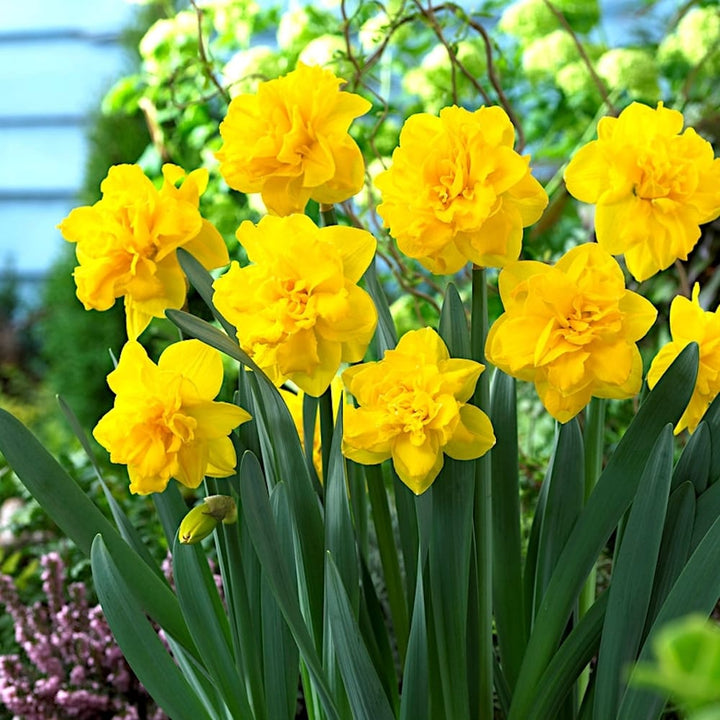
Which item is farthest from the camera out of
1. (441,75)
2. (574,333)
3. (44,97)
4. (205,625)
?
(44,97)

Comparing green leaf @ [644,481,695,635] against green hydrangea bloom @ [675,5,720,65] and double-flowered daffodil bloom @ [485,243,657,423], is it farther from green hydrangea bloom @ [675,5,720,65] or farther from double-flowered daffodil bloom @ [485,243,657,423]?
green hydrangea bloom @ [675,5,720,65]

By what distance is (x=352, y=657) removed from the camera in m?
0.44

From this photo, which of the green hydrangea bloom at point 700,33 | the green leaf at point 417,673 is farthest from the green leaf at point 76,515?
the green hydrangea bloom at point 700,33

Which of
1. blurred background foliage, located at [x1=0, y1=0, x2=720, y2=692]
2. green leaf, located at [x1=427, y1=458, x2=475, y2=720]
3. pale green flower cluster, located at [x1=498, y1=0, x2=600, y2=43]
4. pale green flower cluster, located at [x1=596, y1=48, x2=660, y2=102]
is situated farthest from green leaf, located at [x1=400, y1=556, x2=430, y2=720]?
pale green flower cluster, located at [x1=498, y1=0, x2=600, y2=43]

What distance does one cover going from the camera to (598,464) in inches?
21.7

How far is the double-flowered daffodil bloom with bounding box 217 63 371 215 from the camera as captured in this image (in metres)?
0.44

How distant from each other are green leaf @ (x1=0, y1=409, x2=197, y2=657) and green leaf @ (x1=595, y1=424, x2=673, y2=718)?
206mm

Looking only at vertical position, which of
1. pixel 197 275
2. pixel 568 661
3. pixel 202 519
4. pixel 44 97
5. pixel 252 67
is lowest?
pixel 568 661

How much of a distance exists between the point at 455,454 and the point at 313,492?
92 mm

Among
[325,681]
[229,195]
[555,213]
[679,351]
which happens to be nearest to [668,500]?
[679,351]

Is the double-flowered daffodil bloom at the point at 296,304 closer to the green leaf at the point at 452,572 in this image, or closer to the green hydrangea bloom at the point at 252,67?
the green leaf at the point at 452,572

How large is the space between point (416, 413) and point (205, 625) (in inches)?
6.9

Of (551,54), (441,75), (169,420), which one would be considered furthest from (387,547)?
(551,54)

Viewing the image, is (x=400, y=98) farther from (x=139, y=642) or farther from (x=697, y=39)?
(x=139, y=642)
